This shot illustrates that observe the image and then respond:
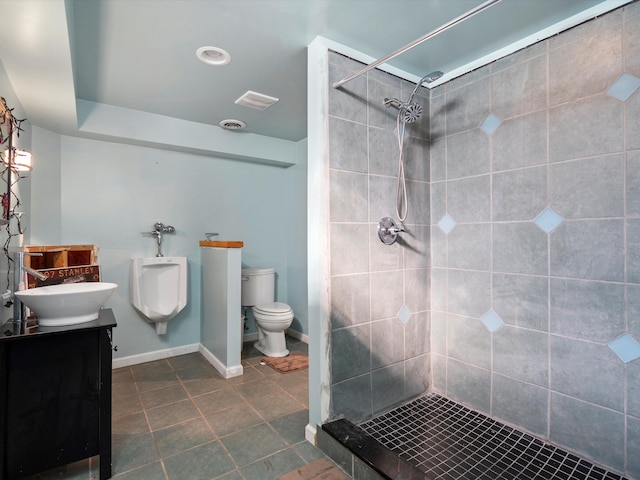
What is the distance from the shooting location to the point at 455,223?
6.82ft

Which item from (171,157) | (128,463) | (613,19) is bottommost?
(128,463)

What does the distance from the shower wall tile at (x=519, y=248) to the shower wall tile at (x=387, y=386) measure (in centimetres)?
83

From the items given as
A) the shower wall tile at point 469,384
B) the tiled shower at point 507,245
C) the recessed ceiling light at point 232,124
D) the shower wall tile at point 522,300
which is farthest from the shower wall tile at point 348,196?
the recessed ceiling light at point 232,124

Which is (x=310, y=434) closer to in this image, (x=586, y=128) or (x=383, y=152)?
(x=383, y=152)

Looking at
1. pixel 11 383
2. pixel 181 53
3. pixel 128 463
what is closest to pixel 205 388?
pixel 128 463

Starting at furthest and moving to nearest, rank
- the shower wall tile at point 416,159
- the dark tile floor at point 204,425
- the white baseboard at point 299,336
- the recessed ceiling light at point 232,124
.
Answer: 1. the white baseboard at point 299,336
2. the recessed ceiling light at point 232,124
3. the shower wall tile at point 416,159
4. the dark tile floor at point 204,425

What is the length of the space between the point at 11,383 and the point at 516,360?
91.7 inches

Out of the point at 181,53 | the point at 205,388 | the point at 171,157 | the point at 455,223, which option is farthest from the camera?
the point at 171,157

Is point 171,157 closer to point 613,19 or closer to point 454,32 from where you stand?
point 454,32

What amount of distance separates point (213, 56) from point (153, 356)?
247 centimetres

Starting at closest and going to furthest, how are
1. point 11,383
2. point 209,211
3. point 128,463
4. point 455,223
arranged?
1. point 11,383
2. point 128,463
3. point 455,223
4. point 209,211

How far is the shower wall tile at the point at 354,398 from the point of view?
5.85ft

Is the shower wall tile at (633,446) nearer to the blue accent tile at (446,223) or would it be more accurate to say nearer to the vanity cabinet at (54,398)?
the blue accent tile at (446,223)

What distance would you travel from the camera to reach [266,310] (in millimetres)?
2984
